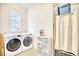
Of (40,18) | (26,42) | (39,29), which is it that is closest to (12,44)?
(26,42)

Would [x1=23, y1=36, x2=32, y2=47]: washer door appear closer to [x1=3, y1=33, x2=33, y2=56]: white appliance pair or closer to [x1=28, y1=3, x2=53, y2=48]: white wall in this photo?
[x1=3, y1=33, x2=33, y2=56]: white appliance pair

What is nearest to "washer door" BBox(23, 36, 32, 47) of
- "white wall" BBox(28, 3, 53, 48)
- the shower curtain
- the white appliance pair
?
the white appliance pair

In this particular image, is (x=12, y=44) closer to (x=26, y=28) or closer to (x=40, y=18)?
(x=26, y=28)

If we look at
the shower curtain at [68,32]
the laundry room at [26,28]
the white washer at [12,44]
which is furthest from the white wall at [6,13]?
the shower curtain at [68,32]

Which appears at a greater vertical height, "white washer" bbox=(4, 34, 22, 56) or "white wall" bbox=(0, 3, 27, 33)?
"white wall" bbox=(0, 3, 27, 33)

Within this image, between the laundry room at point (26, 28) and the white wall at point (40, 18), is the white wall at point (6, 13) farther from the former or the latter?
the white wall at point (40, 18)

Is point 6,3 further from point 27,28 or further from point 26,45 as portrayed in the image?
point 26,45

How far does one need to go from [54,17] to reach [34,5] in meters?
0.33

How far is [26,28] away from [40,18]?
0.24 meters

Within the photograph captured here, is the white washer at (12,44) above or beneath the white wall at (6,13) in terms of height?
beneath

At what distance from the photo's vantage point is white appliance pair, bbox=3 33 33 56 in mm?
1355

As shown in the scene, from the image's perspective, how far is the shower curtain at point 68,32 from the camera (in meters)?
1.33

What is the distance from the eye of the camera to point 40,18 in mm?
1373

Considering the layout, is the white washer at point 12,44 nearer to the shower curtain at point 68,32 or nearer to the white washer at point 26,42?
the white washer at point 26,42
